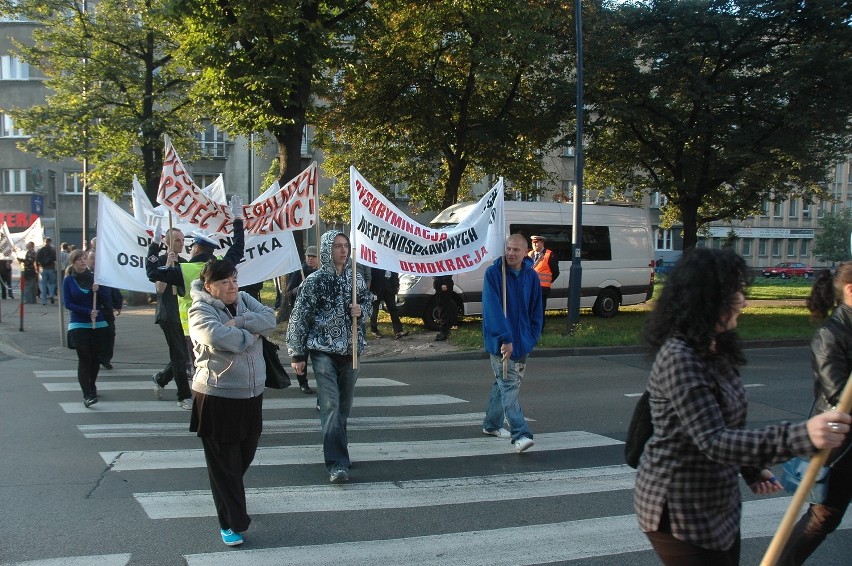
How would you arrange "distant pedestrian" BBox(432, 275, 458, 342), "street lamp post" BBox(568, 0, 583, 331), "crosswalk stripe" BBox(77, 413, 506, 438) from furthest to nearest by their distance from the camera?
"street lamp post" BBox(568, 0, 583, 331)
"distant pedestrian" BBox(432, 275, 458, 342)
"crosswalk stripe" BBox(77, 413, 506, 438)

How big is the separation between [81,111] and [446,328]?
43.7ft

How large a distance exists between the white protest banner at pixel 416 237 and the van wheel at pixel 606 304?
39.2 feet

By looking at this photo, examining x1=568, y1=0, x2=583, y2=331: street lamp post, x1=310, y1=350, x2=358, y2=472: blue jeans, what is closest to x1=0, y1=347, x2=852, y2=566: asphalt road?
x1=310, y1=350, x2=358, y2=472: blue jeans

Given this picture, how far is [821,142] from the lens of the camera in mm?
19172

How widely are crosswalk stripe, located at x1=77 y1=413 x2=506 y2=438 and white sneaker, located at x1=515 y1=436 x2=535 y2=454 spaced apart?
1355 millimetres

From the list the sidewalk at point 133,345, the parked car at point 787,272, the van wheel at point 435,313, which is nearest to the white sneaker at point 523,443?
the sidewalk at point 133,345

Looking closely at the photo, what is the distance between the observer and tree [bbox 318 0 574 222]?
63.4 feet

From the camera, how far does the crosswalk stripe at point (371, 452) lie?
20.8 feet

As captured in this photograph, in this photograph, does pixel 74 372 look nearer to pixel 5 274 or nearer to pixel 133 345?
pixel 133 345

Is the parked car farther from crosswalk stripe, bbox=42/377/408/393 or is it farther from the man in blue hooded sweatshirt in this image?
the man in blue hooded sweatshirt

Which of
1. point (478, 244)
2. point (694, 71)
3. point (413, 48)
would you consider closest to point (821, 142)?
point (694, 71)

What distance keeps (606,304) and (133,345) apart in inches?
462

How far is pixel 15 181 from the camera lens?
4166 cm

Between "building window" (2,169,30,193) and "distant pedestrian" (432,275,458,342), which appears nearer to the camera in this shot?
"distant pedestrian" (432,275,458,342)
